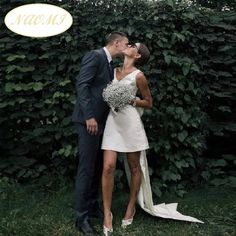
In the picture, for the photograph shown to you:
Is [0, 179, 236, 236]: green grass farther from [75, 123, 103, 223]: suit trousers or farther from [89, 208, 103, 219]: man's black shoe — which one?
[75, 123, 103, 223]: suit trousers

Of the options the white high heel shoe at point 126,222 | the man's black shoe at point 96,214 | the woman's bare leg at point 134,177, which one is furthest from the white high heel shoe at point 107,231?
the man's black shoe at point 96,214

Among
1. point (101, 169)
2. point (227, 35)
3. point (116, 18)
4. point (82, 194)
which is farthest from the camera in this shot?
point (227, 35)

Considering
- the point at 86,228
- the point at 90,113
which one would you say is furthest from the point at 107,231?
the point at 90,113

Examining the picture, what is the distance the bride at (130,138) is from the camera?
14.7 feet

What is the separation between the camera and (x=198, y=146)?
5.71m

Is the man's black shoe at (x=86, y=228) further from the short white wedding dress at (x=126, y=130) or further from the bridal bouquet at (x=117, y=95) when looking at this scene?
the bridal bouquet at (x=117, y=95)

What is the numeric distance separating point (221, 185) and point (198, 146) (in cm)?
57

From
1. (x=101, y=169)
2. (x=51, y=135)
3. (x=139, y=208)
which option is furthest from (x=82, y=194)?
(x=51, y=135)

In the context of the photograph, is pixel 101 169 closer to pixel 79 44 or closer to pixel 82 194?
pixel 82 194

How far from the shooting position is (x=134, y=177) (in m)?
4.68

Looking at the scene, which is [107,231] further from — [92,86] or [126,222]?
[92,86]

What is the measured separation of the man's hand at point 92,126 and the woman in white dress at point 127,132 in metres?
0.23

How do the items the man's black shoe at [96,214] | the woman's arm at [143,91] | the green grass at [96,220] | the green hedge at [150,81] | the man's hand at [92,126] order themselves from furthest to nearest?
the green hedge at [150,81]
the man's black shoe at [96,214]
the woman's arm at [143,91]
the green grass at [96,220]
the man's hand at [92,126]

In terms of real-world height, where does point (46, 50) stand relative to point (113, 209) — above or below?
above
